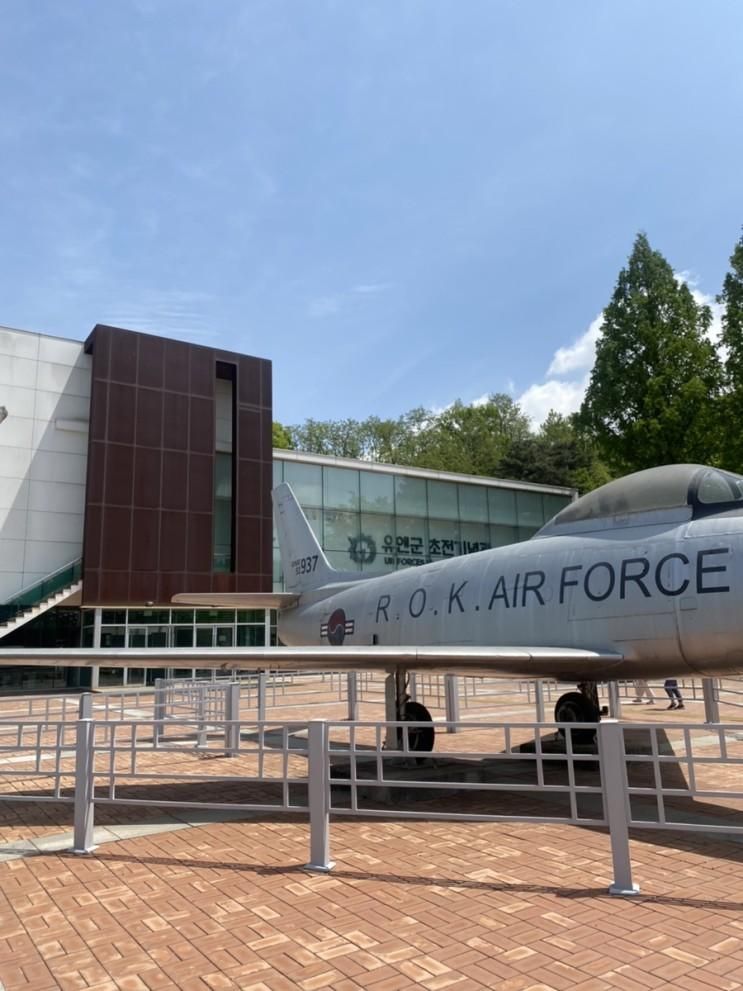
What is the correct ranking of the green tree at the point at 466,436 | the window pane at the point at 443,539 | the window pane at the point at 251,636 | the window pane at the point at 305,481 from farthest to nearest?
1. the green tree at the point at 466,436
2. the window pane at the point at 443,539
3. the window pane at the point at 305,481
4. the window pane at the point at 251,636

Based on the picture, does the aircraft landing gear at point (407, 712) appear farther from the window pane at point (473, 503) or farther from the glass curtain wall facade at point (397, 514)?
the window pane at point (473, 503)

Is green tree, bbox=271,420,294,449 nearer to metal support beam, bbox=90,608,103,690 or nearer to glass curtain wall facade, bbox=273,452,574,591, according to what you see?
glass curtain wall facade, bbox=273,452,574,591

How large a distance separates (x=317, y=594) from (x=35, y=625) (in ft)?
60.0

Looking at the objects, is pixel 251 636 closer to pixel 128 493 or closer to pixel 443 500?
pixel 128 493

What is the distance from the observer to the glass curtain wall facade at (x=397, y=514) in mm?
34062

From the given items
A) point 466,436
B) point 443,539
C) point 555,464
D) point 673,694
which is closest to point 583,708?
point 673,694

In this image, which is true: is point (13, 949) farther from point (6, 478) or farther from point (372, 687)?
point (6, 478)

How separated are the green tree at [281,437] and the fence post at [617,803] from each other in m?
56.4

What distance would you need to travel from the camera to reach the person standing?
17.0m

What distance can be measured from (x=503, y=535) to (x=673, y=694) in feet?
73.9

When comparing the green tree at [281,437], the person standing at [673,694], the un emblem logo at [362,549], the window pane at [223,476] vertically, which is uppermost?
the green tree at [281,437]

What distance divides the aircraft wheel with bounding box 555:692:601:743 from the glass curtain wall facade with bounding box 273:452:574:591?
2056 centimetres

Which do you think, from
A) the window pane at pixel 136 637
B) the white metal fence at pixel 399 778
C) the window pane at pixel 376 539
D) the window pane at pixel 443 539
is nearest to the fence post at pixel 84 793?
the white metal fence at pixel 399 778

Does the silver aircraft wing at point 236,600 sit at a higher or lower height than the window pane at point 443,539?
lower
